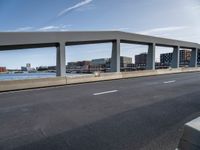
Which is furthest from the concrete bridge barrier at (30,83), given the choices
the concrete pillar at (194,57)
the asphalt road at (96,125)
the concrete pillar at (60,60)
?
the concrete pillar at (194,57)

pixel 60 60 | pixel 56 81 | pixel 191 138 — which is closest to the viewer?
pixel 191 138

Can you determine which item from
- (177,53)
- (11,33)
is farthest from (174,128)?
(177,53)

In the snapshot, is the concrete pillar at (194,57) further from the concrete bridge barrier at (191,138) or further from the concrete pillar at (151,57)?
the concrete bridge barrier at (191,138)

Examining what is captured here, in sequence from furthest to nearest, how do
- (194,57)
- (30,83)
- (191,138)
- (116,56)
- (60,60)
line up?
(194,57) → (116,56) → (60,60) → (30,83) → (191,138)

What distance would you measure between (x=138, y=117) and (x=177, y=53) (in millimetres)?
29711

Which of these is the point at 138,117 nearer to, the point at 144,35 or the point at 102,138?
the point at 102,138

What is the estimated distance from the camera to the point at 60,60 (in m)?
18.6

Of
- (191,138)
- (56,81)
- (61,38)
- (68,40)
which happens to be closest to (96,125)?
(191,138)

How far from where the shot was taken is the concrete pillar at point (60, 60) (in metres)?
18.5

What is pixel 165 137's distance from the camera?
4.34m

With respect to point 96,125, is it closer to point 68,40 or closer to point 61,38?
point 61,38

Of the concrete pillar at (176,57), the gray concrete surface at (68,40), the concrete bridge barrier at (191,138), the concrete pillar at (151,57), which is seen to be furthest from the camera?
the concrete pillar at (176,57)

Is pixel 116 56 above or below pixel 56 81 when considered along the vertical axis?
above

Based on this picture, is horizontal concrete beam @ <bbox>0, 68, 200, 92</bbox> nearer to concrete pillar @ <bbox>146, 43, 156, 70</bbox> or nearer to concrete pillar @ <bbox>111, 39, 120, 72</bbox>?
concrete pillar @ <bbox>111, 39, 120, 72</bbox>
